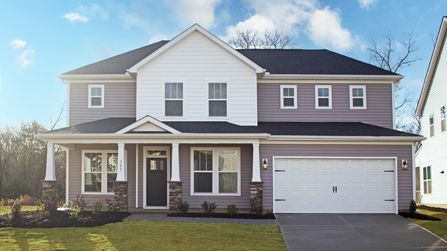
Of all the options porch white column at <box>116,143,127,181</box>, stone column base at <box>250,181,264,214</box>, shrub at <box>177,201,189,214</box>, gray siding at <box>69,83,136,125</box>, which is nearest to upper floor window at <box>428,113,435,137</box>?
stone column base at <box>250,181,264,214</box>

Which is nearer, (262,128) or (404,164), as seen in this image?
(404,164)

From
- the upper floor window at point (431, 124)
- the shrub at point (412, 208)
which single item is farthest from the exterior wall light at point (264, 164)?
the upper floor window at point (431, 124)

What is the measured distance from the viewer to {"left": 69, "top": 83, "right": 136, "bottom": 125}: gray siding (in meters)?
23.2

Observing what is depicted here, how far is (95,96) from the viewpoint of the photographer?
23.4m

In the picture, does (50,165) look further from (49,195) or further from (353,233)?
(353,233)

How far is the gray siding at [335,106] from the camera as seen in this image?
23.1 meters

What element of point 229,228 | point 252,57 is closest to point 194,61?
point 252,57

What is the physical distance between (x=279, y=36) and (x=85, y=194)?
2667cm

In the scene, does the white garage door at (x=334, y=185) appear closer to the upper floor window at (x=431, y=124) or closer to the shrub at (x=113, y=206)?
the shrub at (x=113, y=206)

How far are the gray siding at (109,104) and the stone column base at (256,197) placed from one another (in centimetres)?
654

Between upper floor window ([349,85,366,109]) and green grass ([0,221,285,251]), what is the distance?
9.07m

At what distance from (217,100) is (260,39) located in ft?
76.4

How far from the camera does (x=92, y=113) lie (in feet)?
76.4

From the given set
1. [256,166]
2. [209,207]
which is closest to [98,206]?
[209,207]
